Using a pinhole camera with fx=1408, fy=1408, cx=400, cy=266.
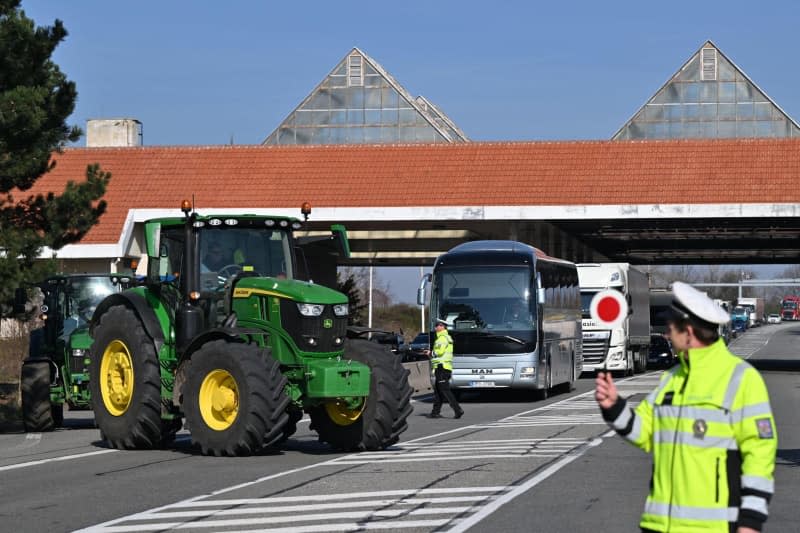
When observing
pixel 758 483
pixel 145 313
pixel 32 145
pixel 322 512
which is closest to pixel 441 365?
pixel 32 145

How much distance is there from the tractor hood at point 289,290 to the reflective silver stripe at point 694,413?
35.9 ft

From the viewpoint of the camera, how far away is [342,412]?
57.3ft

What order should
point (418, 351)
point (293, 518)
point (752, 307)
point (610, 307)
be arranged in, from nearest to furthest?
point (610, 307)
point (293, 518)
point (418, 351)
point (752, 307)

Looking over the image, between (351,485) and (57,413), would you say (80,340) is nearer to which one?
(57,413)

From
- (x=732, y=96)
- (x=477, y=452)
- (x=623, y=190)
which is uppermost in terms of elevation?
(x=732, y=96)

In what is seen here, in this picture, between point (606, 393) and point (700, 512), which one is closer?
point (700, 512)

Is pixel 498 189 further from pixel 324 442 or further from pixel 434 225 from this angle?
pixel 324 442

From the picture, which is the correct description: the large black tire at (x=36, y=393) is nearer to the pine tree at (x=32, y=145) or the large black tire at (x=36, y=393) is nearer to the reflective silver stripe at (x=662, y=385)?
the pine tree at (x=32, y=145)

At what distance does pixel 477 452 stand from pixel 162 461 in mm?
3851

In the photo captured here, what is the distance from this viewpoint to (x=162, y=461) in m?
16.3

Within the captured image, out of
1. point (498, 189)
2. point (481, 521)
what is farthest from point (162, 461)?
point (498, 189)

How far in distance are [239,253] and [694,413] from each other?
12326 mm

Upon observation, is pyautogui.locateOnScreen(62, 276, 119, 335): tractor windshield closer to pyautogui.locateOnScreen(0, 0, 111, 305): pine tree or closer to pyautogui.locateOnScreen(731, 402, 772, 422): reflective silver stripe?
pyautogui.locateOnScreen(0, 0, 111, 305): pine tree

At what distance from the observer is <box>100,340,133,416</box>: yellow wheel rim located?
58.6 ft
